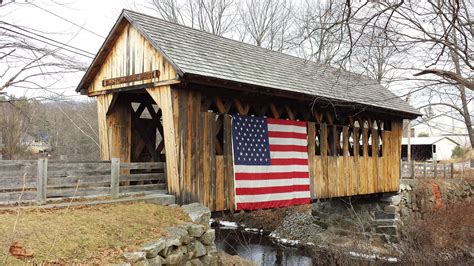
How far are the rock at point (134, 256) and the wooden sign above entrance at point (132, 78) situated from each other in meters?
4.09

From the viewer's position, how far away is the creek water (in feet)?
47.3

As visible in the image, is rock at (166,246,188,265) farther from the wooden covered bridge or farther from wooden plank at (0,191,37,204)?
wooden plank at (0,191,37,204)

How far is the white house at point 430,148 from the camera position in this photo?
145 ft

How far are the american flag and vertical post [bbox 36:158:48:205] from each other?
12.3 ft

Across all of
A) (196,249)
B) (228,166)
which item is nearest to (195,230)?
(196,249)

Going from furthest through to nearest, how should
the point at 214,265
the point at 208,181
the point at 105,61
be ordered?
the point at 105,61
the point at 208,181
the point at 214,265

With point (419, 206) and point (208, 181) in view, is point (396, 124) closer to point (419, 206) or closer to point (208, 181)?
point (419, 206)

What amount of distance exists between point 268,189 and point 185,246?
3.36 metres

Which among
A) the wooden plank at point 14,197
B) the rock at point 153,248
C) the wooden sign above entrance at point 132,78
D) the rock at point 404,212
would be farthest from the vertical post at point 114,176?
the rock at point 404,212

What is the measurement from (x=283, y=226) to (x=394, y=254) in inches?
220

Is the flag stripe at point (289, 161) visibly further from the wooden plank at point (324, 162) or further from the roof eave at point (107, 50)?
the roof eave at point (107, 50)

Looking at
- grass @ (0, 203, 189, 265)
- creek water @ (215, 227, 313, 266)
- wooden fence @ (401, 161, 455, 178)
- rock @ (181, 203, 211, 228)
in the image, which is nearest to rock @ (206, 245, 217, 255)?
rock @ (181, 203, 211, 228)

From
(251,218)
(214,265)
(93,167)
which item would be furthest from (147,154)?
(251,218)

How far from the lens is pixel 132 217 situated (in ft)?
21.6
